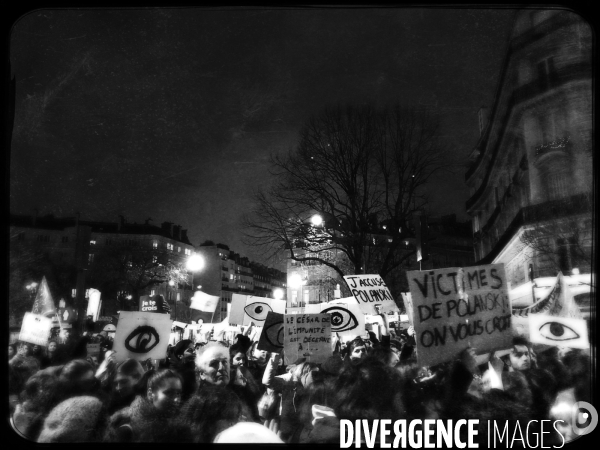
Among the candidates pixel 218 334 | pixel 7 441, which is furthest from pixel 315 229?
pixel 7 441

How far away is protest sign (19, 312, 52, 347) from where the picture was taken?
6.70 metres

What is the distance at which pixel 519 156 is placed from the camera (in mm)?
12398

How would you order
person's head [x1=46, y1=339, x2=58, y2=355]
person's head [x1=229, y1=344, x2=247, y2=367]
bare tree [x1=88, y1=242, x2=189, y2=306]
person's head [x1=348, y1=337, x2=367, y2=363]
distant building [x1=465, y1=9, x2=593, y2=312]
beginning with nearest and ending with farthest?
person's head [x1=229, y1=344, x2=247, y2=367] < person's head [x1=348, y1=337, x2=367, y2=363] < distant building [x1=465, y1=9, x2=593, y2=312] < person's head [x1=46, y1=339, x2=58, y2=355] < bare tree [x1=88, y1=242, x2=189, y2=306]

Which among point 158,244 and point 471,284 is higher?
point 158,244

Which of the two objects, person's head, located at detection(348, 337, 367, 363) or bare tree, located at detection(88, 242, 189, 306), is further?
bare tree, located at detection(88, 242, 189, 306)

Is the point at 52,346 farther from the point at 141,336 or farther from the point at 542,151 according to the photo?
the point at 542,151

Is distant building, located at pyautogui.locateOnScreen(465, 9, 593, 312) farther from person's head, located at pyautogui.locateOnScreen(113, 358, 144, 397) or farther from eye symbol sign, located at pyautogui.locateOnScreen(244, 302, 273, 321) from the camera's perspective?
eye symbol sign, located at pyautogui.locateOnScreen(244, 302, 273, 321)

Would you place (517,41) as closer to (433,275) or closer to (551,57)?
(551,57)

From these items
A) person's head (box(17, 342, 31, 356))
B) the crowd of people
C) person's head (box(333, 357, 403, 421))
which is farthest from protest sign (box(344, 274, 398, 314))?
person's head (box(17, 342, 31, 356))

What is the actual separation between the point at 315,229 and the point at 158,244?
160 ft

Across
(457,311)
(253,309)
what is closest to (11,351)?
(457,311)

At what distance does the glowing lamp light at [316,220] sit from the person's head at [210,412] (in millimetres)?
13147

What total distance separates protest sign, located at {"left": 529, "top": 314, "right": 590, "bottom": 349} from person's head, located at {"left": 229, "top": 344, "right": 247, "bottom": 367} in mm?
3368

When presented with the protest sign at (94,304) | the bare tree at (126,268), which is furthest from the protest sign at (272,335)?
the bare tree at (126,268)
